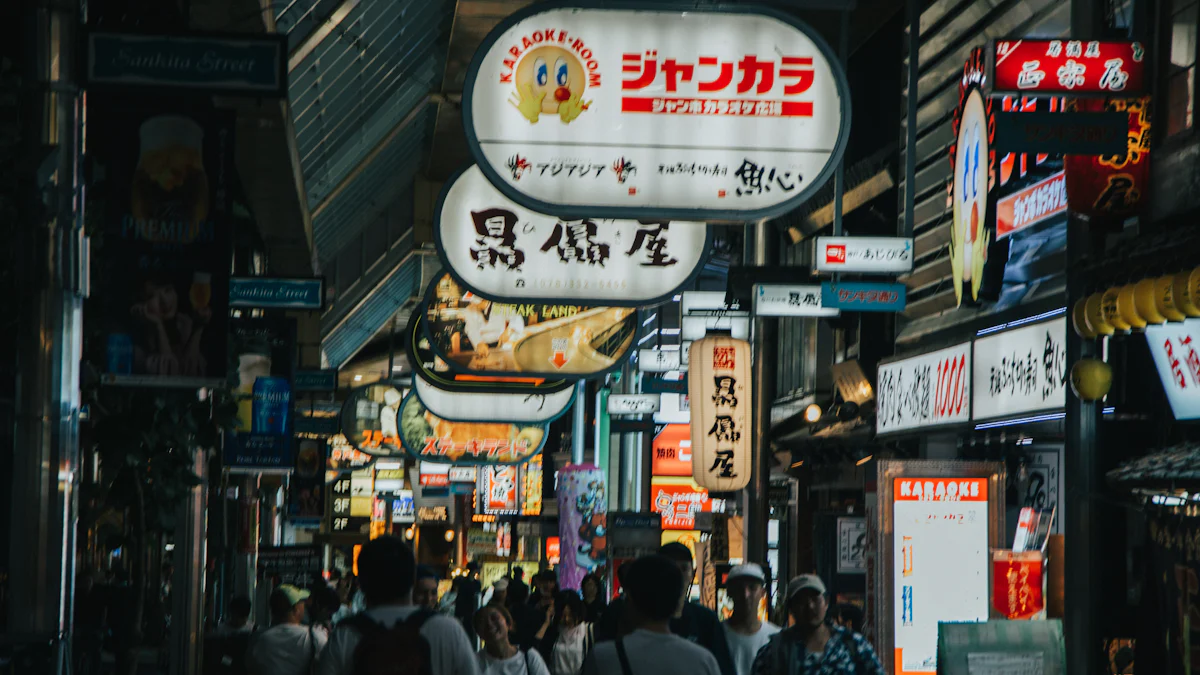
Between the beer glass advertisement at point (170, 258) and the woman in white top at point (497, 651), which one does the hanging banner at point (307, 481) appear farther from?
the woman in white top at point (497, 651)

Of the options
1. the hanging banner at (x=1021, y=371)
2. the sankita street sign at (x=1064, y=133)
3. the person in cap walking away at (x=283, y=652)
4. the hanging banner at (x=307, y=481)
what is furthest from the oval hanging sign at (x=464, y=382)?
the hanging banner at (x=307, y=481)

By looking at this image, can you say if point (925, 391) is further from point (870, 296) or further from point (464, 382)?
point (464, 382)

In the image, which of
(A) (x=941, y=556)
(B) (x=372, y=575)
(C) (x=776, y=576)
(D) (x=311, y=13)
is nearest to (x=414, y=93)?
(D) (x=311, y=13)

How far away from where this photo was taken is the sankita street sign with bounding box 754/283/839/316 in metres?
15.1

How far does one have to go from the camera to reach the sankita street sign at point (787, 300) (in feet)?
49.4

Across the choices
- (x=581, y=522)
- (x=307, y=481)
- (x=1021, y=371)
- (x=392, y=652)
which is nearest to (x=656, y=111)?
(x=392, y=652)

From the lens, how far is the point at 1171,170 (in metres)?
9.07

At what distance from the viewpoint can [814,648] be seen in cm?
638

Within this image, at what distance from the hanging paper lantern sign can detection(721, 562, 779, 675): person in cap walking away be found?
3.55 m

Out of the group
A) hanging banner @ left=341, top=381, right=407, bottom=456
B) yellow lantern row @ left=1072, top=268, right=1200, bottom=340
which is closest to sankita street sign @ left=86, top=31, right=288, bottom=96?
yellow lantern row @ left=1072, top=268, right=1200, bottom=340

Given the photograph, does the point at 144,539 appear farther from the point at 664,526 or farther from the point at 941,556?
the point at 664,526

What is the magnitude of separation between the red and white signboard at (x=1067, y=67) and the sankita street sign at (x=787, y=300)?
5.96 metres

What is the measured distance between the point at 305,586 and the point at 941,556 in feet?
40.0

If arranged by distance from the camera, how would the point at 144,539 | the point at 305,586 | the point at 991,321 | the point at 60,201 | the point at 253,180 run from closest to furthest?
the point at 60,201 → the point at 144,539 → the point at 991,321 → the point at 253,180 → the point at 305,586
